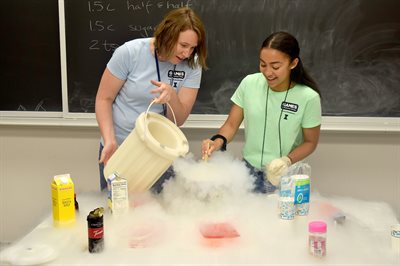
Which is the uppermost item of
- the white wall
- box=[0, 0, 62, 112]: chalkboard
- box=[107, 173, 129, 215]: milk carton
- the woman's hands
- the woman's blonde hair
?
the woman's blonde hair

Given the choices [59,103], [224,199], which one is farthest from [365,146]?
[59,103]

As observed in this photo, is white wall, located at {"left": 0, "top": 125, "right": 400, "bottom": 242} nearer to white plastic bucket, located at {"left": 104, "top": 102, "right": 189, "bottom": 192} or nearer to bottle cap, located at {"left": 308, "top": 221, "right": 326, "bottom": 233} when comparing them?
white plastic bucket, located at {"left": 104, "top": 102, "right": 189, "bottom": 192}

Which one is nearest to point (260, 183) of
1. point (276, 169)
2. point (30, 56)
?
point (276, 169)

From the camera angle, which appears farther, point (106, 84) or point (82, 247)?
point (106, 84)

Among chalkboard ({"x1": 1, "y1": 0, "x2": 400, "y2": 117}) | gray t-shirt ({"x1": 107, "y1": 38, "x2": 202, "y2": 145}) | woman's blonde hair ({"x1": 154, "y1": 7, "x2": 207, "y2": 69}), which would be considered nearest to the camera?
woman's blonde hair ({"x1": 154, "y1": 7, "x2": 207, "y2": 69})

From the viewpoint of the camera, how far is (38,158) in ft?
9.86

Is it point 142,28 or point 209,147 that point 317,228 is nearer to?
point 209,147

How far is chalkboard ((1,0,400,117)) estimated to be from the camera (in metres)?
2.64

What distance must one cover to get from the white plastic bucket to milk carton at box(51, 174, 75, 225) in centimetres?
16

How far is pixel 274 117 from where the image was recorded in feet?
6.98

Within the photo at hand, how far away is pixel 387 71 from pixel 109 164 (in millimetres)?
1747

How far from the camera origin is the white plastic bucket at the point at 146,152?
65.9 inches

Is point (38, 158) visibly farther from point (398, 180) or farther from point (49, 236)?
point (398, 180)

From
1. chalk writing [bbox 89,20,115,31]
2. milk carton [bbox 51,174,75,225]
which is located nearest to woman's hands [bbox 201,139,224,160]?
milk carton [bbox 51,174,75,225]
